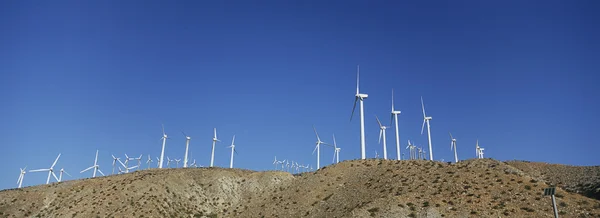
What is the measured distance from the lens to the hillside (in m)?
58.5

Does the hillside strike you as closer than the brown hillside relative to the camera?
Yes

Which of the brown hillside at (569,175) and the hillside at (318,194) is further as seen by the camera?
the brown hillside at (569,175)

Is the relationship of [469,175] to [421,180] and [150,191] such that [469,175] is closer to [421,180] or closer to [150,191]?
[421,180]

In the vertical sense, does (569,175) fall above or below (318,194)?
above

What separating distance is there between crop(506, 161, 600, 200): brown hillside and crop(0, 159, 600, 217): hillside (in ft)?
33.7

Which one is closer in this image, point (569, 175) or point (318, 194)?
point (318, 194)

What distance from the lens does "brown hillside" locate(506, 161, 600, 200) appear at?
7222 centimetres

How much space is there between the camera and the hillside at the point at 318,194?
5847 centimetres

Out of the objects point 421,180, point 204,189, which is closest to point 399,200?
point 421,180

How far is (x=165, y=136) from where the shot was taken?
15950 centimetres

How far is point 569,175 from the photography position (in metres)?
98.1

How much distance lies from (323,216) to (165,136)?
107266 millimetres

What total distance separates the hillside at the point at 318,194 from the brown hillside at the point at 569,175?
1027cm

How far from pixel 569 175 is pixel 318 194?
64.7 metres
